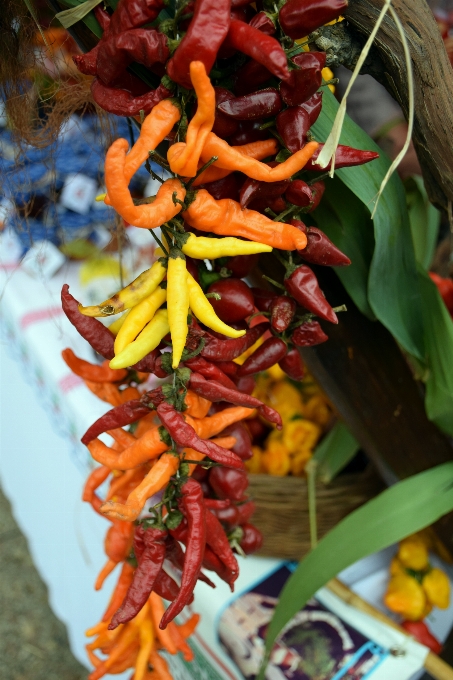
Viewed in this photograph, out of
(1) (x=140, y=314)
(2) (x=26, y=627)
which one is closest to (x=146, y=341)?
(1) (x=140, y=314)

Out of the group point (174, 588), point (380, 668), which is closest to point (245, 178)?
point (174, 588)

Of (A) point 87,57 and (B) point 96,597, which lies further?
(B) point 96,597

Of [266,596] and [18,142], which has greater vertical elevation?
[18,142]

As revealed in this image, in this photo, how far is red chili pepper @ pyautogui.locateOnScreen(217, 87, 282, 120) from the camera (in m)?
0.45

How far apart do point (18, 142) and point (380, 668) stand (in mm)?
881

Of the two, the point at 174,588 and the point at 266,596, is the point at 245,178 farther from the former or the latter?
the point at 266,596

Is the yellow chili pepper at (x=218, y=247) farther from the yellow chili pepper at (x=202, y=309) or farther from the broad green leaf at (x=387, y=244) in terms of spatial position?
the broad green leaf at (x=387, y=244)

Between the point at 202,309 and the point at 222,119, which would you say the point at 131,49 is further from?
the point at 202,309

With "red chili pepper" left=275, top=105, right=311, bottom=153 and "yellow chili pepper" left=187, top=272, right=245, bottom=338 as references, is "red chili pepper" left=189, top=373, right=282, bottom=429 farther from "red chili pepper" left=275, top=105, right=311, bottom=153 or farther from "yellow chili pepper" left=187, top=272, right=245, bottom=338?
"red chili pepper" left=275, top=105, right=311, bottom=153

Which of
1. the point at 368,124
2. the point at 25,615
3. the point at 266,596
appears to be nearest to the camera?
the point at 266,596

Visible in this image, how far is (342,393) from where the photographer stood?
78cm

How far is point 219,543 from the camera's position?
1.94ft

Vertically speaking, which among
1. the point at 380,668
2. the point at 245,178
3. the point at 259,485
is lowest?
the point at 380,668

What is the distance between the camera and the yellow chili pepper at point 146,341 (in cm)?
47
